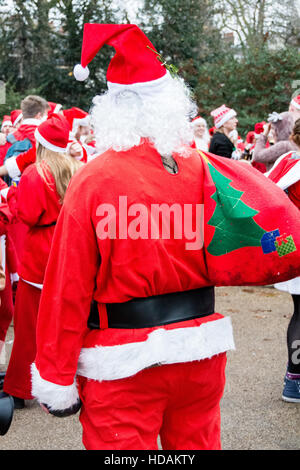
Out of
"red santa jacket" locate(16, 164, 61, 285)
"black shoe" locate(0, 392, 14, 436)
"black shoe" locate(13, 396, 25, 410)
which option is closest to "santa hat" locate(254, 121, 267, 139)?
"red santa jacket" locate(16, 164, 61, 285)

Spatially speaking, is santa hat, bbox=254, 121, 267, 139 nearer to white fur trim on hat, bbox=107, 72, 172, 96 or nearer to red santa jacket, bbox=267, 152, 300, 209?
red santa jacket, bbox=267, 152, 300, 209

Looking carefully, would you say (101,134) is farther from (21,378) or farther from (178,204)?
(21,378)

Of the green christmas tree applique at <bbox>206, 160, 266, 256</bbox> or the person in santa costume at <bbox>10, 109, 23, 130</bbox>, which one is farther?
the person in santa costume at <bbox>10, 109, 23, 130</bbox>

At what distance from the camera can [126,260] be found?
2.05 meters

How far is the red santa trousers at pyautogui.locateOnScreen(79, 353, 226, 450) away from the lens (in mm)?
2062

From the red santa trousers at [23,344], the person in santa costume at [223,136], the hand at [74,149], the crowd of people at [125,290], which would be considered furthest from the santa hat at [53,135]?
→ the person in santa costume at [223,136]

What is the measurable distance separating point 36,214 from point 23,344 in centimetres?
96

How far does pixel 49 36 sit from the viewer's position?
19609mm

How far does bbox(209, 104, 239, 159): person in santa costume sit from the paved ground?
2.70 m

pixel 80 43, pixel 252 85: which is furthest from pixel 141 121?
pixel 80 43

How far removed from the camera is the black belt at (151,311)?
2080 mm

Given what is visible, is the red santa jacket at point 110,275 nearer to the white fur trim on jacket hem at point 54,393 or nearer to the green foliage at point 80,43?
the white fur trim on jacket hem at point 54,393
